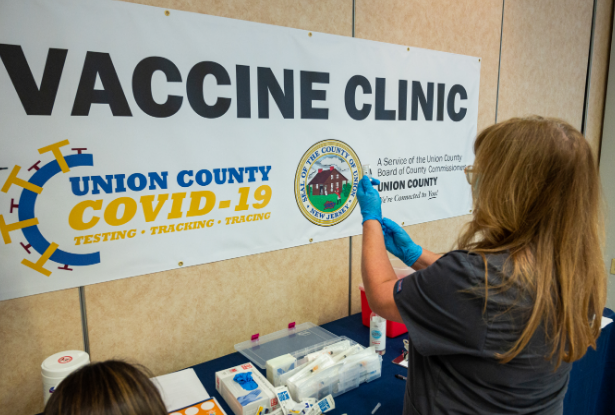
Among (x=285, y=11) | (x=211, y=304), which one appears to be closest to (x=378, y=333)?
(x=211, y=304)

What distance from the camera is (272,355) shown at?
4.88 feet

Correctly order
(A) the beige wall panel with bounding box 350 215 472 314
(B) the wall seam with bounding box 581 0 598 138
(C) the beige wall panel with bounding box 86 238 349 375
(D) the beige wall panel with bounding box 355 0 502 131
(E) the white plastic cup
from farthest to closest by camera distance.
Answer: (B) the wall seam with bounding box 581 0 598 138, (A) the beige wall panel with bounding box 350 215 472 314, (D) the beige wall panel with bounding box 355 0 502 131, (C) the beige wall panel with bounding box 86 238 349 375, (E) the white plastic cup

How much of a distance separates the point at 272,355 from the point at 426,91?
1387 mm

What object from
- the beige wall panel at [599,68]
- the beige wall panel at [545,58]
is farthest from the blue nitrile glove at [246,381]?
the beige wall panel at [599,68]

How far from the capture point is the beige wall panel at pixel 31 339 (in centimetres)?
118

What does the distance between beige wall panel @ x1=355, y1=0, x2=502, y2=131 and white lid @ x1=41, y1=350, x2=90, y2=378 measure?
153cm

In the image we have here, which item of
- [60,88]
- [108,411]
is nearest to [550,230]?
[108,411]

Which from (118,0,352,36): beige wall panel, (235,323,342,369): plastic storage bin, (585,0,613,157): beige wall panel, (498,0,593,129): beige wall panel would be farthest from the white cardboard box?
(585,0,613,157): beige wall panel

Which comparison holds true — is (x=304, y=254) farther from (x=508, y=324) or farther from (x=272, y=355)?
(x=508, y=324)

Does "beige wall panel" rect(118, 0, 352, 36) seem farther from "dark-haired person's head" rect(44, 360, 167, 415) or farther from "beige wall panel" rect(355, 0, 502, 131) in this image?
"dark-haired person's head" rect(44, 360, 167, 415)

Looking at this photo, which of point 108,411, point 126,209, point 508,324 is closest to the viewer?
point 108,411

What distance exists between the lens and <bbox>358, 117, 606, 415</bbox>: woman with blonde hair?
82cm

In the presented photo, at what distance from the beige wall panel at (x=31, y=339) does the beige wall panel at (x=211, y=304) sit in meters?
0.06

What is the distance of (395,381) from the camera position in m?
1.39
